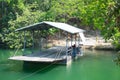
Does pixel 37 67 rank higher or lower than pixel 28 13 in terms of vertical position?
lower

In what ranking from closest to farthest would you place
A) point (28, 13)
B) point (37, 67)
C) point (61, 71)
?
point (61, 71)
point (37, 67)
point (28, 13)

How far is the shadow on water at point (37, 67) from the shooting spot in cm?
1548

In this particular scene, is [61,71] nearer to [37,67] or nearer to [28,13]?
[37,67]

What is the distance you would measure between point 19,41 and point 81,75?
1111 cm

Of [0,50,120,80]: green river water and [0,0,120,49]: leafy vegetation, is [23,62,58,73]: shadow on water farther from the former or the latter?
[0,0,120,49]: leafy vegetation

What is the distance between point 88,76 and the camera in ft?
47.5

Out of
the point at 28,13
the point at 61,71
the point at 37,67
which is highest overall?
the point at 28,13

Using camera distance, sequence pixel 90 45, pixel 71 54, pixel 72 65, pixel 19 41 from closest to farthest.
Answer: pixel 72 65, pixel 71 54, pixel 19 41, pixel 90 45

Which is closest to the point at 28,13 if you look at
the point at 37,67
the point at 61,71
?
the point at 37,67

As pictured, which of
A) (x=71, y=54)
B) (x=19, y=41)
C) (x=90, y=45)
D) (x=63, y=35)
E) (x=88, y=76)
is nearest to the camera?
(x=88, y=76)

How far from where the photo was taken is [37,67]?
16250mm

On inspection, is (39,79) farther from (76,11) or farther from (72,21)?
(72,21)

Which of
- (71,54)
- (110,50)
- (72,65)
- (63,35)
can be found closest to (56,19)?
(63,35)

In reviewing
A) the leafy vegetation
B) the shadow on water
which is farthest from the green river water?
the leafy vegetation
